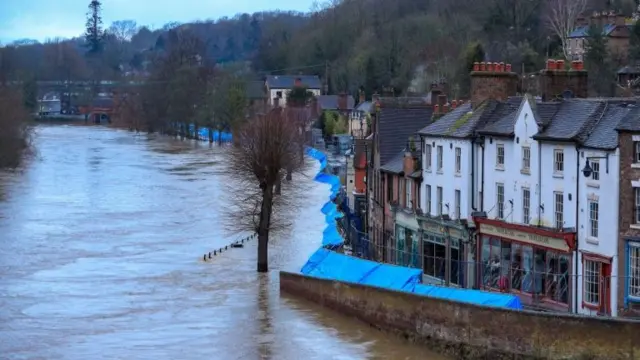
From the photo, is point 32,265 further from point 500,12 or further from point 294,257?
point 500,12

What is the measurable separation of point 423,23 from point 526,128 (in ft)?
401

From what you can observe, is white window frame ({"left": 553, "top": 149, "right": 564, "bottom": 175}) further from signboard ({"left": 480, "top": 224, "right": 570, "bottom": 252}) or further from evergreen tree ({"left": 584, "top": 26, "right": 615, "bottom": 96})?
evergreen tree ({"left": 584, "top": 26, "right": 615, "bottom": 96})

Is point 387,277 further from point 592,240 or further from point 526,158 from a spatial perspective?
point 592,240

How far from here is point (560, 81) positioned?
A: 38531mm

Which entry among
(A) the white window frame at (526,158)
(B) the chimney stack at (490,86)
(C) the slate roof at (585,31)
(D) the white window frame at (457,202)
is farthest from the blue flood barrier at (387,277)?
(C) the slate roof at (585,31)

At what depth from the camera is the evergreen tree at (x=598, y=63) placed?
8006 cm

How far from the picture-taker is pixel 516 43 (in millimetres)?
110438

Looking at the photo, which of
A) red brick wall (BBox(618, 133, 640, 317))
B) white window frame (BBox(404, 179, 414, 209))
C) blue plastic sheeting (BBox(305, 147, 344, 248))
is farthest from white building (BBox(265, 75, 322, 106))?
red brick wall (BBox(618, 133, 640, 317))

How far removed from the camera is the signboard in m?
34.0

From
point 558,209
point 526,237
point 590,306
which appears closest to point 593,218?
point 558,209

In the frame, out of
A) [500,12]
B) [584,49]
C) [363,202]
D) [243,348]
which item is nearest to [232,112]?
[500,12]

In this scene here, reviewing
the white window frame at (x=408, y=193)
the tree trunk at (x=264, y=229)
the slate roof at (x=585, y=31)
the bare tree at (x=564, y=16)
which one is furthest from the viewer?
the bare tree at (x=564, y=16)

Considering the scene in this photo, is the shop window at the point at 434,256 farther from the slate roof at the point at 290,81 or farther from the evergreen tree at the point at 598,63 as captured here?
the slate roof at the point at 290,81

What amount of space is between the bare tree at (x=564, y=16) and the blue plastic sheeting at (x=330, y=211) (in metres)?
19.8
